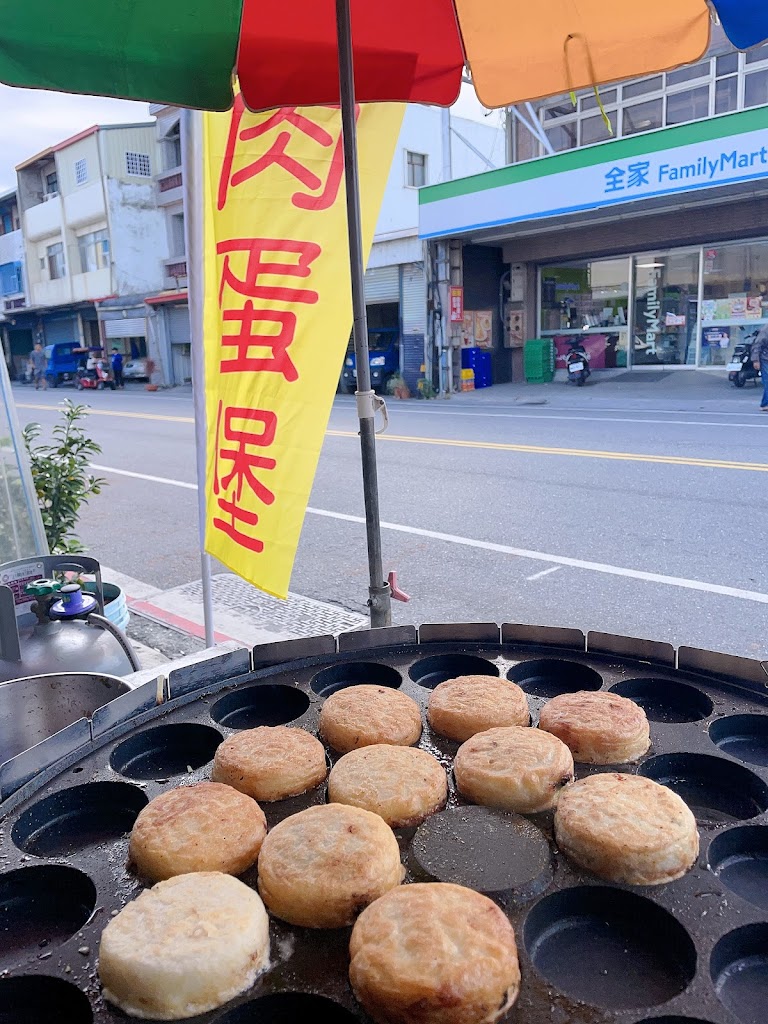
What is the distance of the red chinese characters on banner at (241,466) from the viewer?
263cm

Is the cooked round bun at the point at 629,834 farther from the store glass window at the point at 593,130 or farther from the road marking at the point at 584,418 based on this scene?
the store glass window at the point at 593,130

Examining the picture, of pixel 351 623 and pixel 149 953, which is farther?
pixel 351 623

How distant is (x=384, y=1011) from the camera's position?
98 cm

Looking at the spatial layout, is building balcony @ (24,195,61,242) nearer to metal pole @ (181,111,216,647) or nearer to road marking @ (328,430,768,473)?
road marking @ (328,430,768,473)

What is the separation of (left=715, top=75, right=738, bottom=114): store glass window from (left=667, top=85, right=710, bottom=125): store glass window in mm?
237

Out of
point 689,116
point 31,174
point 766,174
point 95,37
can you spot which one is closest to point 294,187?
point 95,37

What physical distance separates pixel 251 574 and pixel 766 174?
15.7 meters

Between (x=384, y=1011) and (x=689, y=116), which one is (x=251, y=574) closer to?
(x=384, y=1011)

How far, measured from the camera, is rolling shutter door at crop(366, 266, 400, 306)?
22.4 metres

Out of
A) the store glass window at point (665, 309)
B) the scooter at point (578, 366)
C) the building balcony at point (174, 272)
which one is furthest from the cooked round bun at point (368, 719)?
the building balcony at point (174, 272)

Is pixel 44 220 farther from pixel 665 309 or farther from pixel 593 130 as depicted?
pixel 665 309

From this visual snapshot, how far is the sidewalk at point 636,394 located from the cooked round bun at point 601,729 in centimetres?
1330

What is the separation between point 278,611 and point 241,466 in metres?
2.53

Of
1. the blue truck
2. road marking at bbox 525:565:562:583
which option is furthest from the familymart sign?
road marking at bbox 525:565:562:583
